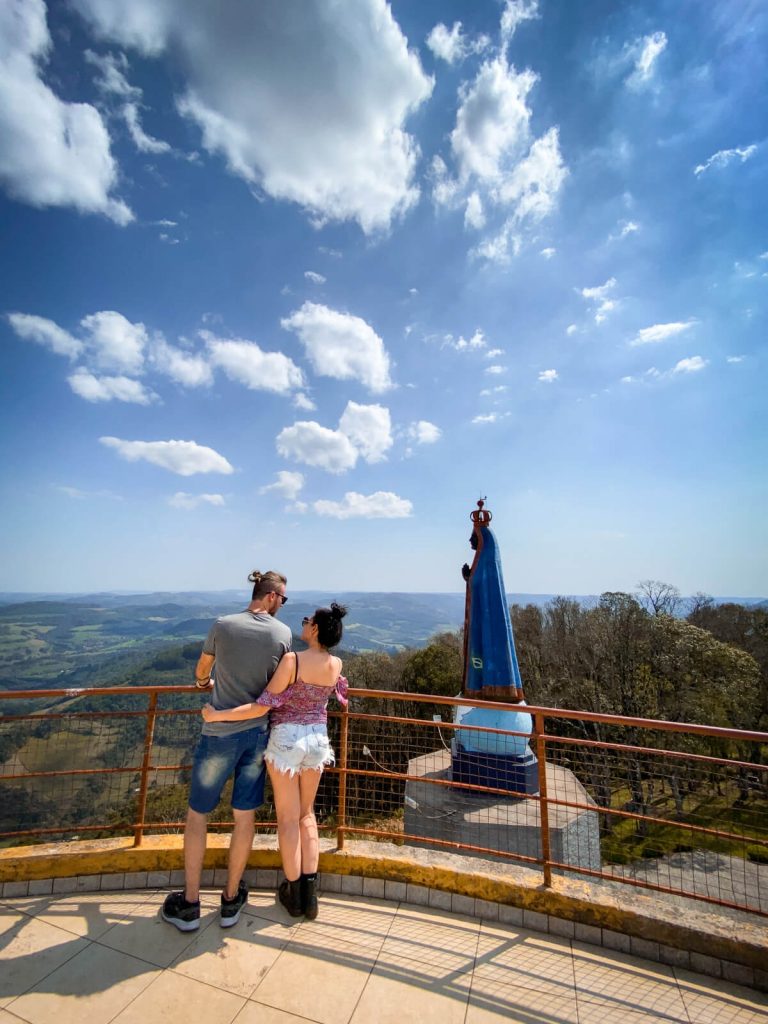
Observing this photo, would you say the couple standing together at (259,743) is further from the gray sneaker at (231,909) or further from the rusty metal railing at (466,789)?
the rusty metal railing at (466,789)

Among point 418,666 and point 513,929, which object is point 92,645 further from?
point 513,929

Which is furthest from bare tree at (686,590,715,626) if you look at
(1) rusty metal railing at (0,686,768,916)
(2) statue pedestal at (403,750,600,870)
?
(2) statue pedestal at (403,750,600,870)

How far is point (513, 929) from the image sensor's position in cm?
289

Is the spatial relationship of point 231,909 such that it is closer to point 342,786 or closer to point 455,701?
point 342,786

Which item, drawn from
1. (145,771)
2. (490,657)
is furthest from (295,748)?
(490,657)

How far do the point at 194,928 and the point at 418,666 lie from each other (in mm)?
23924

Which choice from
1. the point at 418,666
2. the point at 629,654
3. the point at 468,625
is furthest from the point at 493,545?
the point at 418,666

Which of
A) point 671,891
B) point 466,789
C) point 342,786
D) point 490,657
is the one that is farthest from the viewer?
point 490,657

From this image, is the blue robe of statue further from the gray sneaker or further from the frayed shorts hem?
the frayed shorts hem

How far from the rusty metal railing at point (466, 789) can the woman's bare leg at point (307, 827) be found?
1.12ft

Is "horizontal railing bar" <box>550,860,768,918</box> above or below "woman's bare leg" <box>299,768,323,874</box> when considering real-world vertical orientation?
below

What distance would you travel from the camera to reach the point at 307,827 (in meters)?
2.88

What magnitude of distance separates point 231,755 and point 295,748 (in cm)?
37

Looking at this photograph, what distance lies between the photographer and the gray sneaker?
2.69 meters
